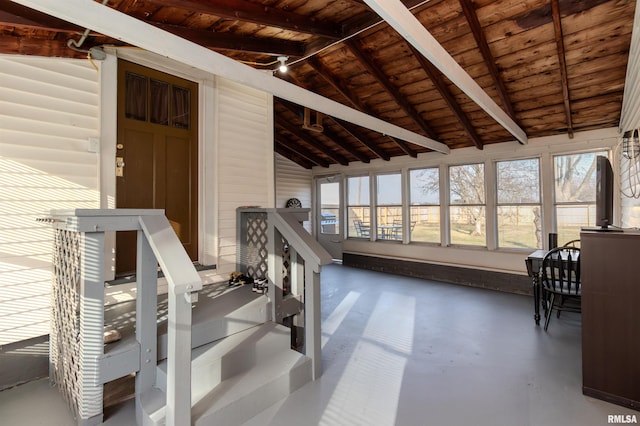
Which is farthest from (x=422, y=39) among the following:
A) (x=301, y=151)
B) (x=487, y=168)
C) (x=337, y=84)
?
(x=301, y=151)

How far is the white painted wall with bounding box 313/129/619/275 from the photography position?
188 inches

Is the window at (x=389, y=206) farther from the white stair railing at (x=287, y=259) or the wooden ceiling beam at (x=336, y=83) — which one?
the white stair railing at (x=287, y=259)

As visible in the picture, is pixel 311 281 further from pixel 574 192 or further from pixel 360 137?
pixel 574 192

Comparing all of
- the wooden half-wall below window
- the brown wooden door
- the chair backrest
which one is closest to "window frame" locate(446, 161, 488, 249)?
the wooden half-wall below window

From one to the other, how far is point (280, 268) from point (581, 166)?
514 cm

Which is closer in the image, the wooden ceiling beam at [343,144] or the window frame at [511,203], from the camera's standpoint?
the window frame at [511,203]

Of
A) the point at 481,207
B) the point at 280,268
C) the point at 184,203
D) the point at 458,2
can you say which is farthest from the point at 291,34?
the point at 481,207

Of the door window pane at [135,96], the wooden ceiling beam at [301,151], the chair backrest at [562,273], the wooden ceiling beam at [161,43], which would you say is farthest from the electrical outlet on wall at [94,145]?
the wooden ceiling beam at [301,151]

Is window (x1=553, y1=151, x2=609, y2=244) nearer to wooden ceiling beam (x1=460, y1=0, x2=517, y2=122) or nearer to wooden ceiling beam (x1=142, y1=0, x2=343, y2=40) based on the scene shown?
wooden ceiling beam (x1=460, y1=0, x2=517, y2=122)

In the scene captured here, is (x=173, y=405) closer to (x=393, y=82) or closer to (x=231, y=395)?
(x=231, y=395)

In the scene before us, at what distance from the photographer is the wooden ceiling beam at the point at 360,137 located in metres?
6.08

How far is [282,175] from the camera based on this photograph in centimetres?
792

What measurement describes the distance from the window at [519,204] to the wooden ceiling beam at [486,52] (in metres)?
1.30

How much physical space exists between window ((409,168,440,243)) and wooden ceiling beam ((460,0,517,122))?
7.20 ft
